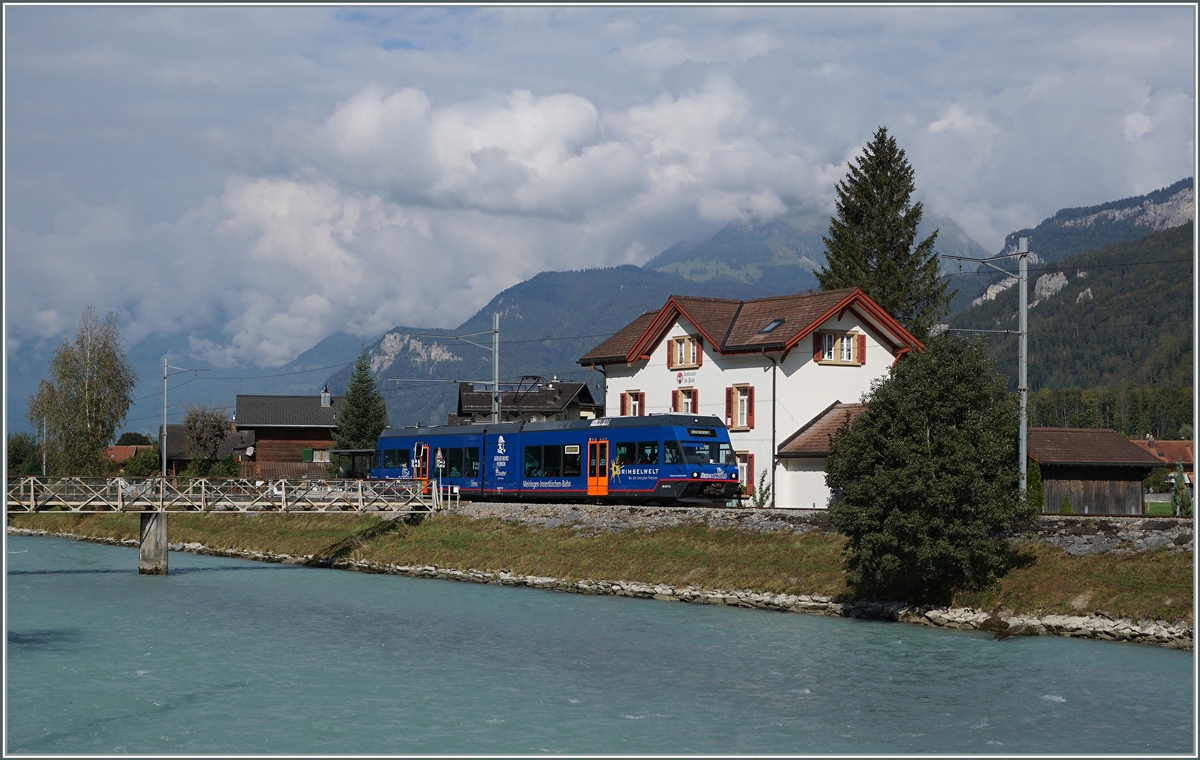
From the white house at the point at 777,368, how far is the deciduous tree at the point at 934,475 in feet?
52.6

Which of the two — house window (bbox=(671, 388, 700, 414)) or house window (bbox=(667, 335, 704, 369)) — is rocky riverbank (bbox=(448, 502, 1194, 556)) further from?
house window (bbox=(667, 335, 704, 369))

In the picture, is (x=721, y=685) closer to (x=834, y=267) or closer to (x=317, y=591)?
(x=317, y=591)

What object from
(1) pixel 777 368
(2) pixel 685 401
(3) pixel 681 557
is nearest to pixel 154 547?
(3) pixel 681 557

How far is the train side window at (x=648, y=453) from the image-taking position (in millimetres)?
43159

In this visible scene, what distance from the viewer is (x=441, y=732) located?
19047 millimetres

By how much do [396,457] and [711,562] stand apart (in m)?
24.0

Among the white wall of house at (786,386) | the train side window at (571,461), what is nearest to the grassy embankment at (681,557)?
the train side window at (571,461)

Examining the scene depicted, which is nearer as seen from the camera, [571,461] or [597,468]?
[597,468]

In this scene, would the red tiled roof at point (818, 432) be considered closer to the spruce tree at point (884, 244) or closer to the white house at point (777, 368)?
the white house at point (777, 368)

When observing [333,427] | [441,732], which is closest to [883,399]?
[441,732]

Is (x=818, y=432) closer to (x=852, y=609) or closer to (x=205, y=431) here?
(x=852, y=609)

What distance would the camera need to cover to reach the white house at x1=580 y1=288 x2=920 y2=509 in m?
49.3

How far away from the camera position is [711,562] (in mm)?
37344

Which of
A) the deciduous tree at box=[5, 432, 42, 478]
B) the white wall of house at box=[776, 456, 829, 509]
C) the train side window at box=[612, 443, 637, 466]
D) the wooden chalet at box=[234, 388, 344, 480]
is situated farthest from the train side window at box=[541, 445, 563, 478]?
the deciduous tree at box=[5, 432, 42, 478]
